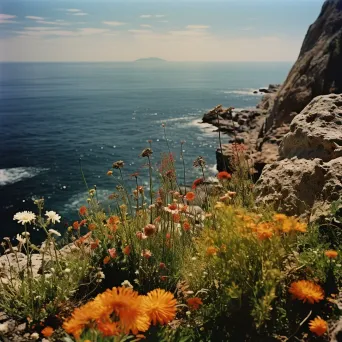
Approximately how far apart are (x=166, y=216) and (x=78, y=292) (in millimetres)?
1467

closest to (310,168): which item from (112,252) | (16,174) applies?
(112,252)

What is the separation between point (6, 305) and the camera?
4.12 m

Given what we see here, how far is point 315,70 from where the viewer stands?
104ft

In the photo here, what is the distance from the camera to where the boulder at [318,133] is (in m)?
5.59

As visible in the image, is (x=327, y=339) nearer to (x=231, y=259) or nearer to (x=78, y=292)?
(x=231, y=259)

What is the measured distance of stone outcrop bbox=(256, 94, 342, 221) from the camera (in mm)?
5004

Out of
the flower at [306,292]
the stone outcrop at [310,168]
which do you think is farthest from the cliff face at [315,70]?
the flower at [306,292]

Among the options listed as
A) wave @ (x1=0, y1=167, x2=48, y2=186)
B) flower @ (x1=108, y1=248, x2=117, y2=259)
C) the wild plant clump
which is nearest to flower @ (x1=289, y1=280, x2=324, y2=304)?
the wild plant clump

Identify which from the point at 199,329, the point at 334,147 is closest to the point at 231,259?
the point at 199,329

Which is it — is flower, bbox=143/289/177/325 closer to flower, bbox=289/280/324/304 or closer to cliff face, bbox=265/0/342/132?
flower, bbox=289/280/324/304

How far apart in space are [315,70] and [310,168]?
28799 mm

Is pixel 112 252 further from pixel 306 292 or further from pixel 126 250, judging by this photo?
pixel 306 292

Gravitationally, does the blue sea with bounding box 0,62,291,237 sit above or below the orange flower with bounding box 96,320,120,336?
below

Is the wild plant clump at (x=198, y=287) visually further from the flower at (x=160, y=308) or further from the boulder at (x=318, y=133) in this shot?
the boulder at (x=318, y=133)
